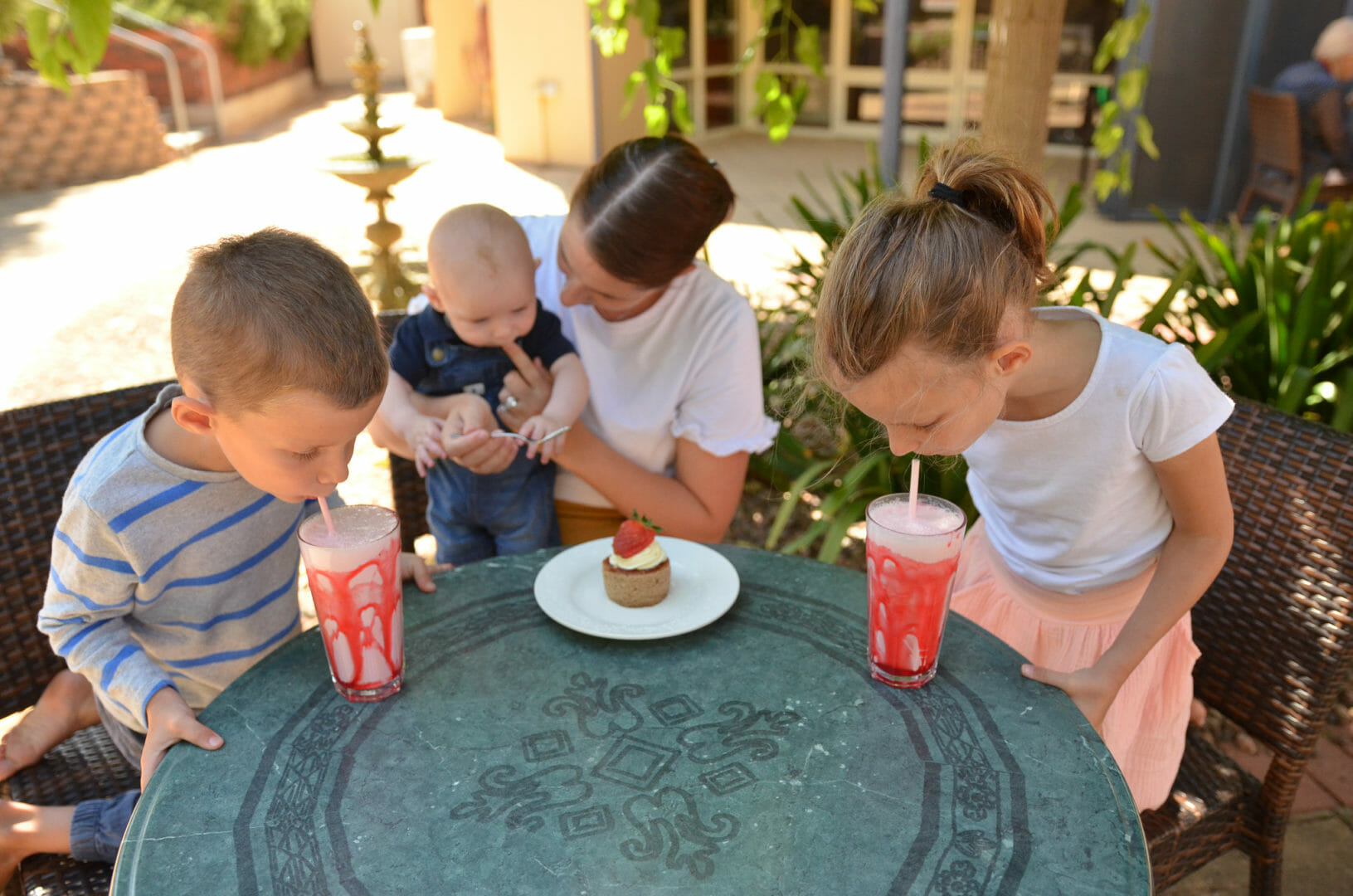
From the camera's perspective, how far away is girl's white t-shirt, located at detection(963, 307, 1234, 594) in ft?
4.63

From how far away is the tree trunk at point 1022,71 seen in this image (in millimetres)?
2770

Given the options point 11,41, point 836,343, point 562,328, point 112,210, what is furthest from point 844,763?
point 11,41

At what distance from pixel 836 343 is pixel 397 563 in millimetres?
643

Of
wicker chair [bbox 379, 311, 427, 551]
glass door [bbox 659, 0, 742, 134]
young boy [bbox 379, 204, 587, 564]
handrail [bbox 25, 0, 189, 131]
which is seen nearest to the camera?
young boy [bbox 379, 204, 587, 564]

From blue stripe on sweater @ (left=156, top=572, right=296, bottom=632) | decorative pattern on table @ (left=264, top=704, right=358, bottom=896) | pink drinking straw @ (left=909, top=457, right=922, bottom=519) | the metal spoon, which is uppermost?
pink drinking straw @ (left=909, top=457, right=922, bottom=519)

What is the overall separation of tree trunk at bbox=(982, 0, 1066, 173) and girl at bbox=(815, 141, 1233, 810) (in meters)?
1.45

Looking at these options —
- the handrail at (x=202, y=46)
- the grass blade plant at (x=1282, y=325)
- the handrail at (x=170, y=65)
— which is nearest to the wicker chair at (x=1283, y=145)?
the grass blade plant at (x=1282, y=325)

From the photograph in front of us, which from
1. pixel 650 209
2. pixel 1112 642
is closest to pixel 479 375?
pixel 650 209

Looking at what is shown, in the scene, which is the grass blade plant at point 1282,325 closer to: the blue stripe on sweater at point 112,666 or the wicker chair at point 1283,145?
the blue stripe on sweater at point 112,666

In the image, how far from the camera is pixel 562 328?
2188mm

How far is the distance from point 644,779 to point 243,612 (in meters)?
0.82

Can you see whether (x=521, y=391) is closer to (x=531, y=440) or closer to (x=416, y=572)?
(x=531, y=440)

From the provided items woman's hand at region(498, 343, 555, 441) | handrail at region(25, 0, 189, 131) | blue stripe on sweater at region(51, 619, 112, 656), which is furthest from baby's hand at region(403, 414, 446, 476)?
handrail at region(25, 0, 189, 131)

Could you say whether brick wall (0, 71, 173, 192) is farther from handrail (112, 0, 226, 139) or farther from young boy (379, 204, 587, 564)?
young boy (379, 204, 587, 564)
